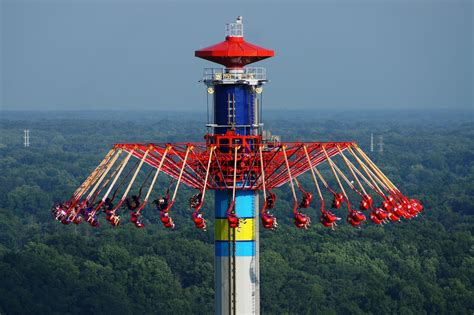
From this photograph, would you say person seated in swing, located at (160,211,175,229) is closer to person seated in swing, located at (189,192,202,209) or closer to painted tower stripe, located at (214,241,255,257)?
person seated in swing, located at (189,192,202,209)

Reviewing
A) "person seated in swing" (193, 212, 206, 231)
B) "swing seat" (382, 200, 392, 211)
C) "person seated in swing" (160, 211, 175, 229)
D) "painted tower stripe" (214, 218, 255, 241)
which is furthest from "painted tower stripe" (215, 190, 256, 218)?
"swing seat" (382, 200, 392, 211)

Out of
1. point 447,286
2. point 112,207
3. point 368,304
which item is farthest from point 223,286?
point 447,286

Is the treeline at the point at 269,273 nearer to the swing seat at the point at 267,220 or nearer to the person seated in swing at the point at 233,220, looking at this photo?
the person seated in swing at the point at 233,220

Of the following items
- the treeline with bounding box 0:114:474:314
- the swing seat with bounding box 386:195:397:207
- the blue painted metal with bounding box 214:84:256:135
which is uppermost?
the blue painted metal with bounding box 214:84:256:135

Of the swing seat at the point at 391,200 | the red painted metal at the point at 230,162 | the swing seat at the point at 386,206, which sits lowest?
the swing seat at the point at 386,206

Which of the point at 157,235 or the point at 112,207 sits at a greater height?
the point at 112,207

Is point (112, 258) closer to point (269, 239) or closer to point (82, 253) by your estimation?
point (82, 253)

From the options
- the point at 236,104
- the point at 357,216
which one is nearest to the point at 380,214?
the point at 357,216

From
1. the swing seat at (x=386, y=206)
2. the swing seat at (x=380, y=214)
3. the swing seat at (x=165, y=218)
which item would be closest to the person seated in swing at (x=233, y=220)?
the swing seat at (x=165, y=218)
